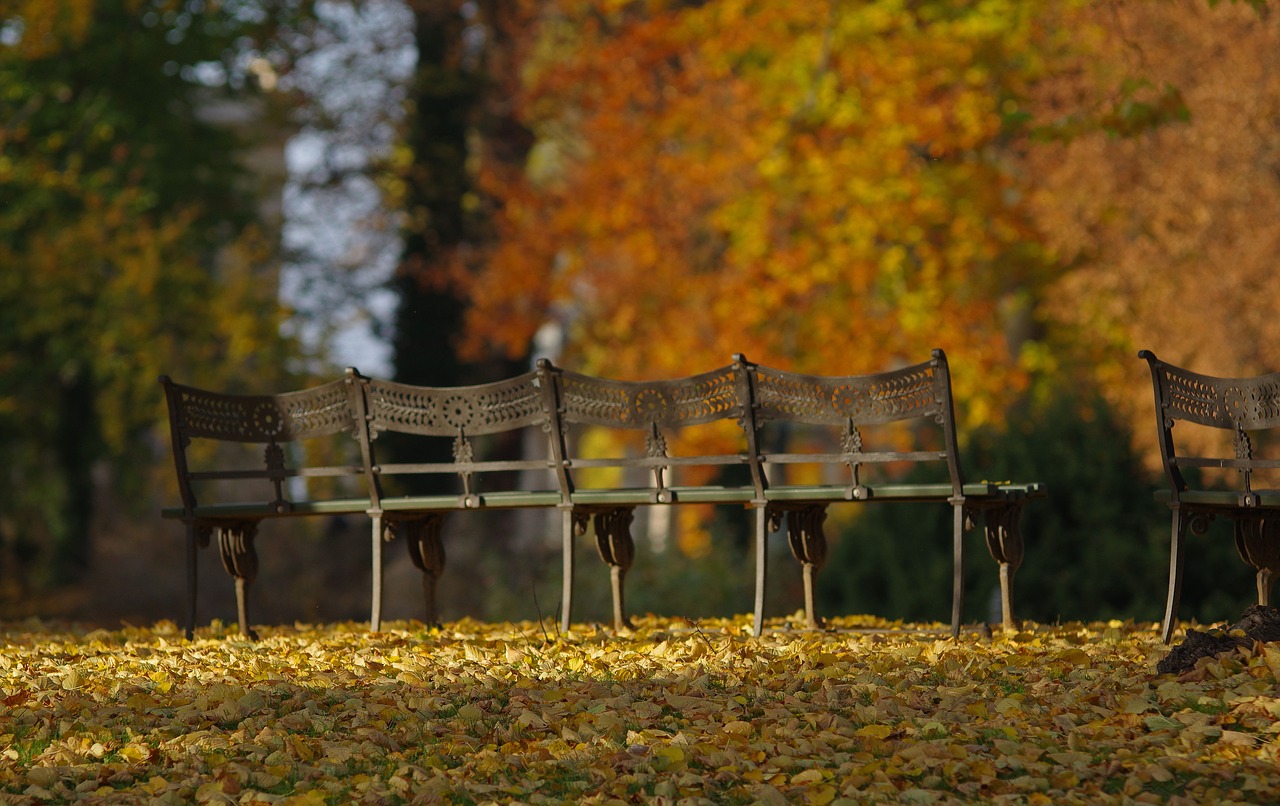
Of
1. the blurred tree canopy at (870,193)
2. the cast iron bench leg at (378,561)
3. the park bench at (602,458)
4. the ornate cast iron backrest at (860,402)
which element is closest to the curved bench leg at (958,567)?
the park bench at (602,458)

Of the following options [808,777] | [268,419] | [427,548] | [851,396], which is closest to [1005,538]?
[851,396]

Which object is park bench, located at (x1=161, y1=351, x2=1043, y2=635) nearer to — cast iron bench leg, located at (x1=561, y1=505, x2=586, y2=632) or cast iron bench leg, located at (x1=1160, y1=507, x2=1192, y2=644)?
cast iron bench leg, located at (x1=561, y1=505, x2=586, y2=632)

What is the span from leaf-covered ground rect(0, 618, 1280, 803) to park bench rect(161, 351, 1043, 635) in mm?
703

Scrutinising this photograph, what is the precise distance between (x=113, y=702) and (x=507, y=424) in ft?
7.96

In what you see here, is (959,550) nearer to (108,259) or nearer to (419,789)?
(419,789)

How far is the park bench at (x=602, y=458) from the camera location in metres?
6.82

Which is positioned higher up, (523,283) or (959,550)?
(523,283)

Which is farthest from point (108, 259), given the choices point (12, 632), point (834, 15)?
point (12, 632)

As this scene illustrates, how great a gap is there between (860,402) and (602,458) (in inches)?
50.9

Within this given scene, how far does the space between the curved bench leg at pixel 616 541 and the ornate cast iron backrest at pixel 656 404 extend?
48 centimetres

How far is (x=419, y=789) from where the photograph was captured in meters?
4.30

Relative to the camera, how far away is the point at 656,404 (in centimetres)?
719

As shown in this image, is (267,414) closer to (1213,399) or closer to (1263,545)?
(1213,399)

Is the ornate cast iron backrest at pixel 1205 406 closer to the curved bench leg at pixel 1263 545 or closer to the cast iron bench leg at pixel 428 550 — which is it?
the curved bench leg at pixel 1263 545
